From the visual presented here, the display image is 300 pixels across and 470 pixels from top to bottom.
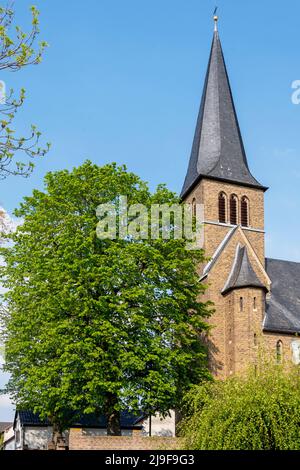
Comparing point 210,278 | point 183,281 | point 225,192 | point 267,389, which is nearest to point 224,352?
point 210,278

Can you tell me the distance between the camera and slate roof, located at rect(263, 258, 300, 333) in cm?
3462

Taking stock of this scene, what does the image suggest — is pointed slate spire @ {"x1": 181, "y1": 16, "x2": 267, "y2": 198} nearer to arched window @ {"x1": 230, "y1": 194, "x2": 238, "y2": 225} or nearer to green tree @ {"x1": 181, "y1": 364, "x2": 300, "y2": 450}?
arched window @ {"x1": 230, "y1": 194, "x2": 238, "y2": 225}

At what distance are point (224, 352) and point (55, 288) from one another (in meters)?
12.3

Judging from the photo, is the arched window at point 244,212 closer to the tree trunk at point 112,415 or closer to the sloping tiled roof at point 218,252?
the sloping tiled roof at point 218,252

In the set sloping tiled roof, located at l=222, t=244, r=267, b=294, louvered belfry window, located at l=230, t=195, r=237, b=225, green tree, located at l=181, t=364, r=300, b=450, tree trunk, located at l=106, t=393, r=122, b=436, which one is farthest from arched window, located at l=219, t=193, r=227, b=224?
green tree, located at l=181, t=364, r=300, b=450

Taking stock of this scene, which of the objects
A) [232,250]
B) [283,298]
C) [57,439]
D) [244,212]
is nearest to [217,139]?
[244,212]

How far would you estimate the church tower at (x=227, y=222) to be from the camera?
107 feet

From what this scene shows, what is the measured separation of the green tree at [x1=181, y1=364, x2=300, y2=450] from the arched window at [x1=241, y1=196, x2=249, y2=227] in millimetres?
23213

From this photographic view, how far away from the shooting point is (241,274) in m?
33.7

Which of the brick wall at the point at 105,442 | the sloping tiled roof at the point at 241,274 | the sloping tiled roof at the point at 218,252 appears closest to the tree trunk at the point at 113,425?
the brick wall at the point at 105,442

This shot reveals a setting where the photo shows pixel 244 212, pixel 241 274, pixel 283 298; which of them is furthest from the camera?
pixel 244 212

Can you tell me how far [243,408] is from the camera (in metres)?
14.3

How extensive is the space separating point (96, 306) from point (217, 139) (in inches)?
759

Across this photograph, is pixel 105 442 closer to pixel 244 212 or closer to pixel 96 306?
pixel 96 306
